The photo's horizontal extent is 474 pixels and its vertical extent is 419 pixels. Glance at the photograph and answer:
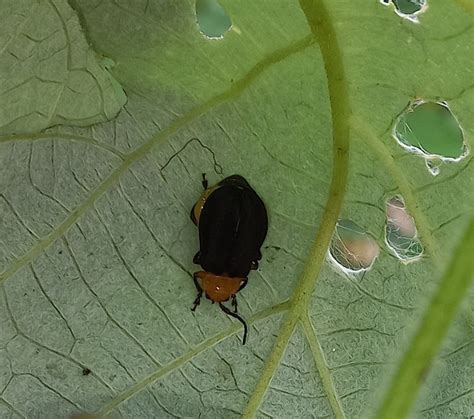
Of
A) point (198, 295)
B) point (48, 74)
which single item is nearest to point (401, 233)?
point (198, 295)

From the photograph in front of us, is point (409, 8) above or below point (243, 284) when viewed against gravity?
above

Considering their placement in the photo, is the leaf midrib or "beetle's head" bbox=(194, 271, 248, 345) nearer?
the leaf midrib

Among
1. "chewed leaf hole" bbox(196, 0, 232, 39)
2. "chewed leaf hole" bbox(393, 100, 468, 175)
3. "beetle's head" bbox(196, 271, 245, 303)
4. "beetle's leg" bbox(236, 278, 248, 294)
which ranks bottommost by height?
"beetle's leg" bbox(236, 278, 248, 294)

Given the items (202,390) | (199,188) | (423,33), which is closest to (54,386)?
(202,390)

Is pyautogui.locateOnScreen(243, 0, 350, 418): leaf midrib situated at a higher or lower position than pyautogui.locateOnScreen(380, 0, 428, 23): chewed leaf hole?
lower

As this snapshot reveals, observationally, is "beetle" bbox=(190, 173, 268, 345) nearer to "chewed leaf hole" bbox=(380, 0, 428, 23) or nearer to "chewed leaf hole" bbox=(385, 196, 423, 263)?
"chewed leaf hole" bbox=(385, 196, 423, 263)

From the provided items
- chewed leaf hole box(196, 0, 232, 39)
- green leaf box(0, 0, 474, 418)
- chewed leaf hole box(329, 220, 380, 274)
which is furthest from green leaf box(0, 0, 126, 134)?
chewed leaf hole box(329, 220, 380, 274)

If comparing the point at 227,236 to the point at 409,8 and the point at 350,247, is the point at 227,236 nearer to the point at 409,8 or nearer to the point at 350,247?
the point at 350,247
